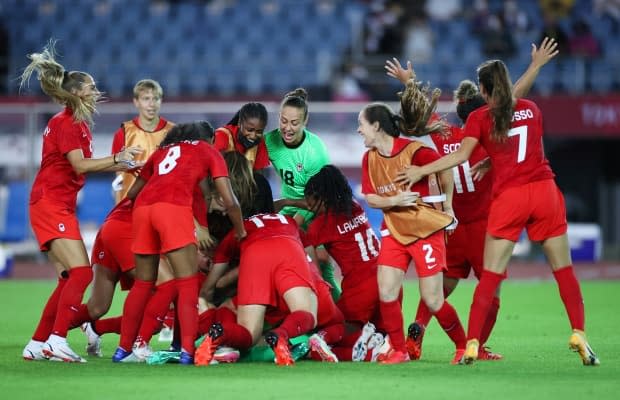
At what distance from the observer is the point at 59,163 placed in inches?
320

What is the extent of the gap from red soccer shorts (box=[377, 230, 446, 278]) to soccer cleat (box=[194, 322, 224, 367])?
124 centimetres

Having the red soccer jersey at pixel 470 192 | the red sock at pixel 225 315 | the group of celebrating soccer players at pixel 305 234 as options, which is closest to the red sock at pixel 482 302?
the group of celebrating soccer players at pixel 305 234

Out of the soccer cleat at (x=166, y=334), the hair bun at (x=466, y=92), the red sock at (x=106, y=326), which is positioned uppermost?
the hair bun at (x=466, y=92)

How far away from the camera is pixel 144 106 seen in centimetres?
932

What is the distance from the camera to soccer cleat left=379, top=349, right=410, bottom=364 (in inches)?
305

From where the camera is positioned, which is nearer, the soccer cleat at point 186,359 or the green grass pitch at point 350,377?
the green grass pitch at point 350,377

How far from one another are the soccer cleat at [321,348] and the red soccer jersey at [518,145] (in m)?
1.61

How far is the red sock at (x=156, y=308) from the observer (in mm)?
7777

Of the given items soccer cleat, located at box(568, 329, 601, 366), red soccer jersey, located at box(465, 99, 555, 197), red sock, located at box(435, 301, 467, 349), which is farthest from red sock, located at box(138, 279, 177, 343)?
soccer cleat, located at box(568, 329, 601, 366)

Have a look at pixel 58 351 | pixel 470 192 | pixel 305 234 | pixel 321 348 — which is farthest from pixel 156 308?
pixel 470 192

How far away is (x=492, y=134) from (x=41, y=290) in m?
8.78

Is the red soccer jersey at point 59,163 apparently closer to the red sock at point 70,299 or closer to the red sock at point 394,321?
the red sock at point 70,299

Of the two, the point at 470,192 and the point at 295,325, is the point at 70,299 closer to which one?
the point at 295,325

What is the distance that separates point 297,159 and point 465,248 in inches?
63.8
